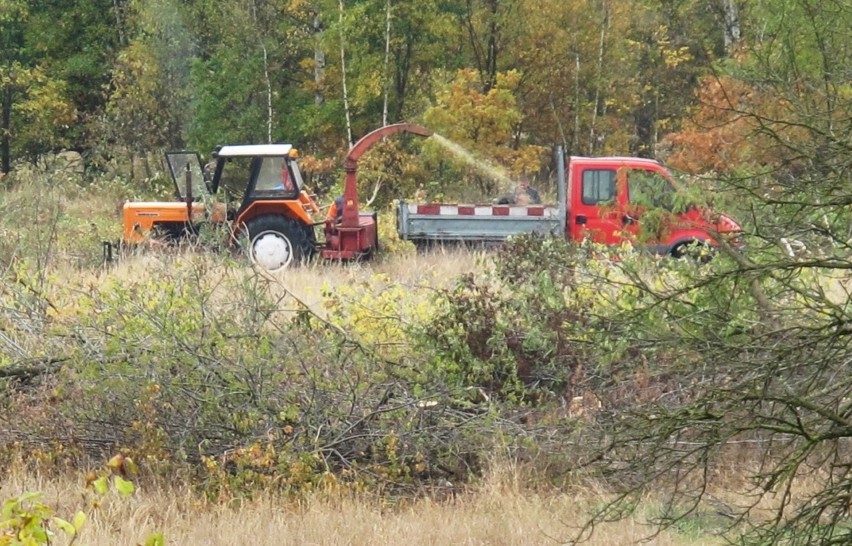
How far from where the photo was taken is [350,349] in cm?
840

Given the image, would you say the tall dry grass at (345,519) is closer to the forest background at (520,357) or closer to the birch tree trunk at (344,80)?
the forest background at (520,357)

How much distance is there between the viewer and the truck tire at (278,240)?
16.1 meters

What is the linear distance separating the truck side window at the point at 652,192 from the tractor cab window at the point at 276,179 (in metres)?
11.3

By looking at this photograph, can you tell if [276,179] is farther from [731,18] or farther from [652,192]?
[652,192]

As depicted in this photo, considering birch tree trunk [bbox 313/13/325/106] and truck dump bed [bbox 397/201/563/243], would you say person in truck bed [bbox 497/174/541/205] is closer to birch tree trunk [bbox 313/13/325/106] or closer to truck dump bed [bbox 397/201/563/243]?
truck dump bed [bbox 397/201/563/243]

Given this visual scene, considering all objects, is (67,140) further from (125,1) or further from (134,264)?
(134,264)

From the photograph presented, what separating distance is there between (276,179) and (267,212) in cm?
50

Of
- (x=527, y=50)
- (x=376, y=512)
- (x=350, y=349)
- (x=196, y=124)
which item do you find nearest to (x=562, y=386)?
(x=350, y=349)

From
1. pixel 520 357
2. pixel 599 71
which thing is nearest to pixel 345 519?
pixel 520 357

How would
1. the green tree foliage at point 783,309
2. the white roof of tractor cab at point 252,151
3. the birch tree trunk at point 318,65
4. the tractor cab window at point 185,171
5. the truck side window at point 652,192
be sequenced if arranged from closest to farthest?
the green tree foliage at point 783,309 < the truck side window at point 652,192 < the white roof of tractor cab at point 252,151 < the tractor cab window at point 185,171 < the birch tree trunk at point 318,65

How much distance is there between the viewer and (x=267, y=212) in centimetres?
1636

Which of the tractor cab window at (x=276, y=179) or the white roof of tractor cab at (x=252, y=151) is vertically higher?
the white roof of tractor cab at (x=252, y=151)

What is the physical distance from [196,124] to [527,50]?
833 centimetres

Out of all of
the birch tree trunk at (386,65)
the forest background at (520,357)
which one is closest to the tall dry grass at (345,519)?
the forest background at (520,357)
